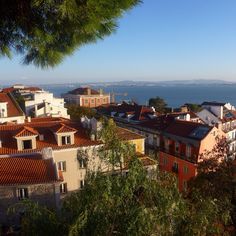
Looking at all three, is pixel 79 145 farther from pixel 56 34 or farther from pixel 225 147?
pixel 56 34

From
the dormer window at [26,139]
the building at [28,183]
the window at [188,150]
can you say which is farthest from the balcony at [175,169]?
the building at [28,183]

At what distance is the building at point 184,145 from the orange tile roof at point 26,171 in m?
17.1

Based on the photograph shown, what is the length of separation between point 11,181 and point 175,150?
75.3 ft

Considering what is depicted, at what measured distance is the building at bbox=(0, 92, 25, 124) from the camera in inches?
1510

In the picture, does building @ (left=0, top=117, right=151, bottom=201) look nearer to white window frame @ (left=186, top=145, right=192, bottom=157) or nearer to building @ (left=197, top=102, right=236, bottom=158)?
white window frame @ (left=186, top=145, right=192, bottom=157)

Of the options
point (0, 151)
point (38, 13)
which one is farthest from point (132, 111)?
point (38, 13)

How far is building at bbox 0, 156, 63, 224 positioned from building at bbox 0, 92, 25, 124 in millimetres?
16820

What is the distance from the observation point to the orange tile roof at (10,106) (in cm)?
3962

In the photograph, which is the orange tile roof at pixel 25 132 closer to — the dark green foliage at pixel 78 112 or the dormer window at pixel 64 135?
the dormer window at pixel 64 135

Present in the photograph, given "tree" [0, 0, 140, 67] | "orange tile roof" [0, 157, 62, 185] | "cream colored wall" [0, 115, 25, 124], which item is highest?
"tree" [0, 0, 140, 67]

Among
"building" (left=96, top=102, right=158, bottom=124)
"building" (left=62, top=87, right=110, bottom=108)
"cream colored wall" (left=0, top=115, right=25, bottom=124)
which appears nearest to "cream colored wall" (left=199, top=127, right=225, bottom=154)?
"building" (left=96, top=102, right=158, bottom=124)

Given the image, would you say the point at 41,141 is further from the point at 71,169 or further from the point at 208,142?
the point at 208,142

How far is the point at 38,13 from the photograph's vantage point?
7645mm

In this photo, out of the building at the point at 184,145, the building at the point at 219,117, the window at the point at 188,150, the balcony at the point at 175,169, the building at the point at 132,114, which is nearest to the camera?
the building at the point at 184,145
